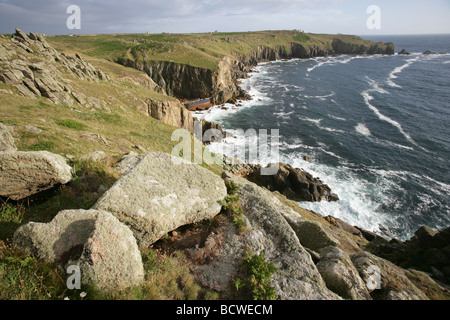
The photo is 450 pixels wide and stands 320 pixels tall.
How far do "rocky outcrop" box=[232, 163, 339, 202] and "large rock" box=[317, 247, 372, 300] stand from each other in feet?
88.5

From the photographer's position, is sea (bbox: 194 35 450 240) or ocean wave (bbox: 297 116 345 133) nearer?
sea (bbox: 194 35 450 240)

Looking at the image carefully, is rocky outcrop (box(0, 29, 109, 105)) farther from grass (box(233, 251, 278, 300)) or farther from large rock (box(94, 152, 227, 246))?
grass (box(233, 251, 278, 300))

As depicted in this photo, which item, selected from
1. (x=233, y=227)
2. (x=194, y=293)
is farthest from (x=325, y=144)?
(x=194, y=293)

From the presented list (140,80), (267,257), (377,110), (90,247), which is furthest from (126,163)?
(377,110)

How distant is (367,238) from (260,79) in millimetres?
105274

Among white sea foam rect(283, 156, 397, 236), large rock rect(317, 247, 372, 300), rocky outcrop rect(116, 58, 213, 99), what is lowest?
white sea foam rect(283, 156, 397, 236)

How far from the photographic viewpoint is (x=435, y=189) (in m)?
38.2

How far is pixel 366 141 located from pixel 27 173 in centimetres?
6353

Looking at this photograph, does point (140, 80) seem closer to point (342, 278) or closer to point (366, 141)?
point (342, 278)

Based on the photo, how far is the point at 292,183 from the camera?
38.4 m

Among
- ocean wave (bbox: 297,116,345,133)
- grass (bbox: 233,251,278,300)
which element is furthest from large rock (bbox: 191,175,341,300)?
ocean wave (bbox: 297,116,345,133)

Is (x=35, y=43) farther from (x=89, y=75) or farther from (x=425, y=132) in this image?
(x=425, y=132)

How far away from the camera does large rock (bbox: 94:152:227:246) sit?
749cm

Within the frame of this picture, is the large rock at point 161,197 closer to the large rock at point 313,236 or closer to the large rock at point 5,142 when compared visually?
the large rock at point 5,142
